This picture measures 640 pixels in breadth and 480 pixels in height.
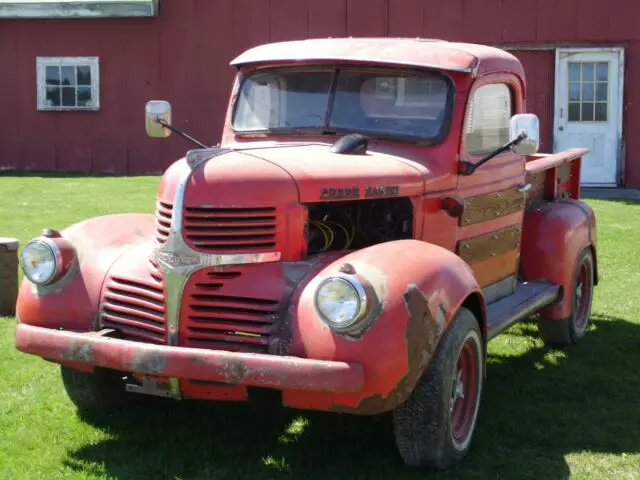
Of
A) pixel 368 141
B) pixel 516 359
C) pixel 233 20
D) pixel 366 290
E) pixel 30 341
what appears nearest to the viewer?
pixel 366 290

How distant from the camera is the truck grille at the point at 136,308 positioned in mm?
4465

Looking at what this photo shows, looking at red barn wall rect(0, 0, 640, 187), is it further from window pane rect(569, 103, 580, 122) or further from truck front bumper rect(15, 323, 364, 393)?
truck front bumper rect(15, 323, 364, 393)

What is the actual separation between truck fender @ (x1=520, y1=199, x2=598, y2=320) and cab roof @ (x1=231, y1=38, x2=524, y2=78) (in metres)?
1.18

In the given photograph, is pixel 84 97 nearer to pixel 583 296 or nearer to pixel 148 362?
pixel 583 296

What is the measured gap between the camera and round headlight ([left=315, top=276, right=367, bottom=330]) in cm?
401

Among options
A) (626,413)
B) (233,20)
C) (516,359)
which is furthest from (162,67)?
(626,413)

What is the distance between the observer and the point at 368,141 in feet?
17.6

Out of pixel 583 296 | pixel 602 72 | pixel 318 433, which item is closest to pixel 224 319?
pixel 318 433

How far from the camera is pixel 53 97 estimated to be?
19656 millimetres

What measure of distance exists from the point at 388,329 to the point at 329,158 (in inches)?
45.7

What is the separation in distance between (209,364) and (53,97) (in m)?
16.5

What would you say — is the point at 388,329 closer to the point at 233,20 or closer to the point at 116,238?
the point at 116,238

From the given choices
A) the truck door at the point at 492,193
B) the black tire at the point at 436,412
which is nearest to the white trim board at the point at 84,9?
the truck door at the point at 492,193

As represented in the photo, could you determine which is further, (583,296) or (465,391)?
(583,296)
